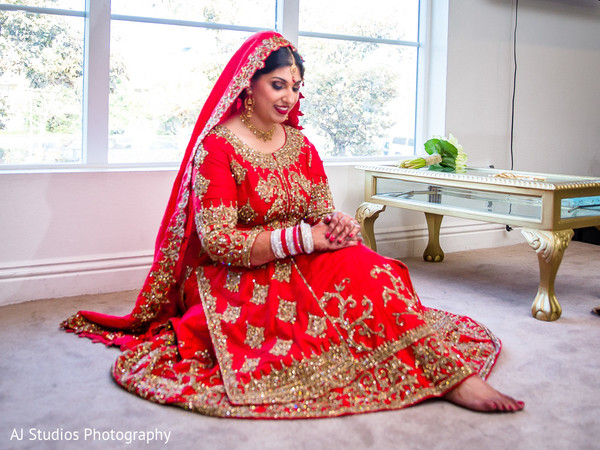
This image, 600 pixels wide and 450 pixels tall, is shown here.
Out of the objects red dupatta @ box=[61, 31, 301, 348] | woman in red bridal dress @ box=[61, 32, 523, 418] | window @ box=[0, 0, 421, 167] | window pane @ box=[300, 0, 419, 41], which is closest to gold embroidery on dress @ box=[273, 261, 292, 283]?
woman in red bridal dress @ box=[61, 32, 523, 418]

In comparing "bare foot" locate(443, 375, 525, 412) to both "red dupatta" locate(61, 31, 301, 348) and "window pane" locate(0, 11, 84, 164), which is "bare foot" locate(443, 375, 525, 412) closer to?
"red dupatta" locate(61, 31, 301, 348)

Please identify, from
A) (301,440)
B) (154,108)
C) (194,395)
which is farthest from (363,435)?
(154,108)

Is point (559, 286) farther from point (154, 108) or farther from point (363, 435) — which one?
point (154, 108)

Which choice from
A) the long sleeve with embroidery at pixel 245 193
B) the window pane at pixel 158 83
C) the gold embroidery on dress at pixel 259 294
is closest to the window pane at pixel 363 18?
the window pane at pixel 158 83

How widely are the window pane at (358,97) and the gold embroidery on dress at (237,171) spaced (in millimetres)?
1744

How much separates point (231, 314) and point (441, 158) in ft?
6.62

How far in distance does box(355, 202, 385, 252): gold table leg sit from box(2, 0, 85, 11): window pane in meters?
1.83

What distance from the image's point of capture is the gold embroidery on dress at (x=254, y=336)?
2.10m

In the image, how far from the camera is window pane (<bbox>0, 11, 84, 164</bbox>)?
308 cm

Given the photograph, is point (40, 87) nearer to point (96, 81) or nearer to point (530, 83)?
point (96, 81)

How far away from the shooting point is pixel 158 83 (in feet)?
11.3

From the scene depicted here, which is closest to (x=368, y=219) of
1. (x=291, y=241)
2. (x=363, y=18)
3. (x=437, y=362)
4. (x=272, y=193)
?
(x=363, y=18)

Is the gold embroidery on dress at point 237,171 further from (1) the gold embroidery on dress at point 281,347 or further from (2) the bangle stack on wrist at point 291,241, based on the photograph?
(1) the gold embroidery on dress at point 281,347

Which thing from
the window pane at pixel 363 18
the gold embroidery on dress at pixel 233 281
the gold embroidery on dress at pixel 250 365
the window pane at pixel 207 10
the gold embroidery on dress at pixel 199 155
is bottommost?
the gold embroidery on dress at pixel 250 365
